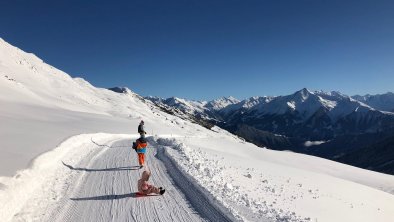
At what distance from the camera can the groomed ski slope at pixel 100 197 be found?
12.7m

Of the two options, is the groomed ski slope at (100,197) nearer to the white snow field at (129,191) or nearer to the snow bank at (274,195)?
the white snow field at (129,191)

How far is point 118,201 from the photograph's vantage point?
14.5 m

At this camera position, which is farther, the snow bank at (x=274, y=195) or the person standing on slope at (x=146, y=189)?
the person standing on slope at (x=146, y=189)

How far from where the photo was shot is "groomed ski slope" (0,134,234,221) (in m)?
12.7

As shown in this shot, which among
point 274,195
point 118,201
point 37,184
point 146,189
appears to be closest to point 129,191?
point 146,189

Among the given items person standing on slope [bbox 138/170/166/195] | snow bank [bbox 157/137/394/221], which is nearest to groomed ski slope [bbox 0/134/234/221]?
person standing on slope [bbox 138/170/166/195]

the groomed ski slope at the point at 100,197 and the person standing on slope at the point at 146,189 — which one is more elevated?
the person standing on slope at the point at 146,189

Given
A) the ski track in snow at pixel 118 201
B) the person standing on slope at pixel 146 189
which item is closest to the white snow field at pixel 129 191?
the ski track in snow at pixel 118 201

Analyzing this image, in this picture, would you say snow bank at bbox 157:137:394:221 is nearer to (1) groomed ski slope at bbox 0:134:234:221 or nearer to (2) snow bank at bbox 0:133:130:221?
(1) groomed ski slope at bbox 0:134:234:221

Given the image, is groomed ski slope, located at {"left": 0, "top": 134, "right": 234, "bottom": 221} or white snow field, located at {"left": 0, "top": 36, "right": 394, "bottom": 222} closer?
groomed ski slope, located at {"left": 0, "top": 134, "right": 234, "bottom": 221}

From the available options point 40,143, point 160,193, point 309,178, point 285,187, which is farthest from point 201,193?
point 309,178

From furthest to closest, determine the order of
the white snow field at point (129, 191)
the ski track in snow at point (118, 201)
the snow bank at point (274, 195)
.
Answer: the snow bank at point (274, 195), the white snow field at point (129, 191), the ski track in snow at point (118, 201)

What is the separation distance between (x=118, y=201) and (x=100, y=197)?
0.97 metres

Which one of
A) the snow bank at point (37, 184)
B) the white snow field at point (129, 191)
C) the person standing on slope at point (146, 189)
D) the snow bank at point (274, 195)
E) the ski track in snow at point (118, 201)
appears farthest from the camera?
the person standing on slope at point (146, 189)
